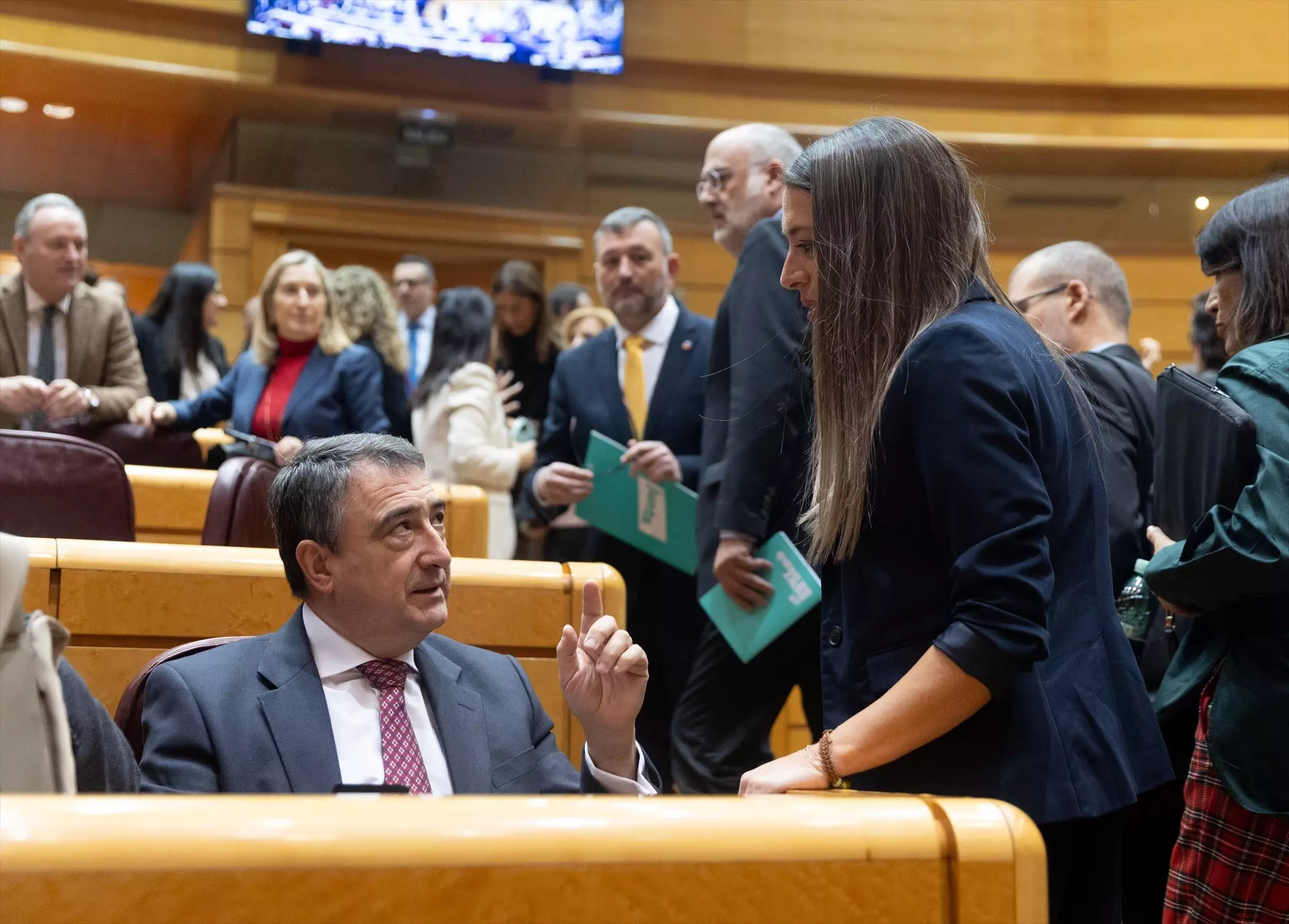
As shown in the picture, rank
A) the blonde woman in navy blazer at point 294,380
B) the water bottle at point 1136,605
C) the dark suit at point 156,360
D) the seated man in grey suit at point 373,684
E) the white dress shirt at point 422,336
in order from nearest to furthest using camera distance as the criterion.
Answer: the seated man in grey suit at point 373,684
the water bottle at point 1136,605
the blonde woman in navy blazer at point 294,380
the dark suit at point 156,360
the white dress shirt at point 422,336

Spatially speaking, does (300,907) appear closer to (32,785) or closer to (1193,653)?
(32,785)

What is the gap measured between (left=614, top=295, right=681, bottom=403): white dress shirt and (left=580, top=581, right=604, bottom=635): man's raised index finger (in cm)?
179

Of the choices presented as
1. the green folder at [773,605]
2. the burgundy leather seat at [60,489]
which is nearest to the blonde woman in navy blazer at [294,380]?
the burgundy leather seat at [60,489]

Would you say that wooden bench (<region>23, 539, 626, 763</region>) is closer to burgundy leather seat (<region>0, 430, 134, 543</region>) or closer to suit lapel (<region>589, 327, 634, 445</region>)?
burgundy leather seat (<region>0, 430, 134, 543</region>)

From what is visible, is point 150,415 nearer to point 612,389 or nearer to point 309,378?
point 309,378

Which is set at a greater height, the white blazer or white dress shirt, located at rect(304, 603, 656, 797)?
the white blazer

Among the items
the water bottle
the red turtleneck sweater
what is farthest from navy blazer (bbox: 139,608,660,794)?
the red turtleneck sweater

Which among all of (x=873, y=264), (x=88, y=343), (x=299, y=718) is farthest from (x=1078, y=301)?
(x=88, y=343)

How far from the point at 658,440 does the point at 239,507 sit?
104 centimetres

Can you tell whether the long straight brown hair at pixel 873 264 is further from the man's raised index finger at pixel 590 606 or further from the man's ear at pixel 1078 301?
the man's ear at pixel 1078 301

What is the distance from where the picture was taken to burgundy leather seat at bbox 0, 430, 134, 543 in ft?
8.25

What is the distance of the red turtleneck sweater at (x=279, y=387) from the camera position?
3.83 meters

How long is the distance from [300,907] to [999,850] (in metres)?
0.47

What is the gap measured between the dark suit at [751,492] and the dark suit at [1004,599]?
111 centimetres
